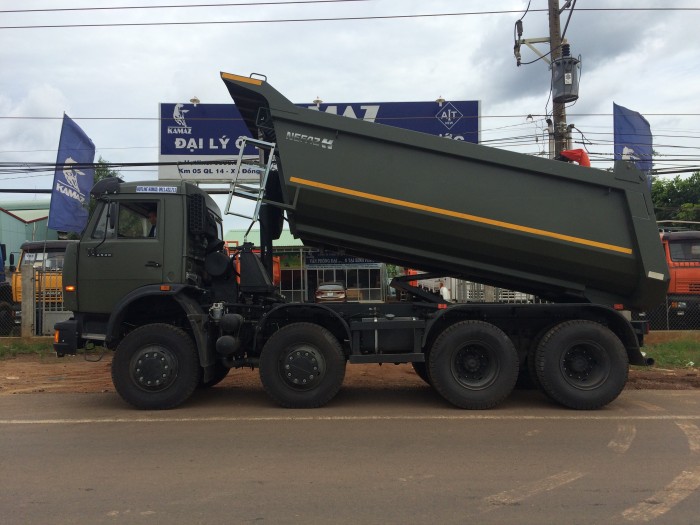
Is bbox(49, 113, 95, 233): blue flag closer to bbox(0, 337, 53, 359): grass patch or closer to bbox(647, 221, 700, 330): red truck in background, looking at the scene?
bbox(0, 337, 53, 359): grass patch

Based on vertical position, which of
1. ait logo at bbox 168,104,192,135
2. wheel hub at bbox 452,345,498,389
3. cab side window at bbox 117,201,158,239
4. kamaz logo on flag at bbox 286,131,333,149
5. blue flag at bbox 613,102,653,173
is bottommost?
wheel hub at bbox 452,345,498,389

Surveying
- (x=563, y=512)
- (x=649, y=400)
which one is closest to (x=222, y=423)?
(x=563, y=512)

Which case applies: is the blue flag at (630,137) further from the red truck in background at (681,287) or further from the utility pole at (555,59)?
the utility pole at (555,59)

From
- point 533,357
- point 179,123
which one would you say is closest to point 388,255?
point 533,357

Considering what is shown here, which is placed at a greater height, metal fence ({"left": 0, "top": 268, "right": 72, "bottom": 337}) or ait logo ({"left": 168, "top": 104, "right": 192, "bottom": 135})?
ait logo ({"left": 168, "top": 104, "right": 192, "bottom": 135})

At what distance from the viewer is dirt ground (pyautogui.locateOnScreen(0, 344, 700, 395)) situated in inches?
341

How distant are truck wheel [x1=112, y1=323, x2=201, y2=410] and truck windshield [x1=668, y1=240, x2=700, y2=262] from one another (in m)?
11.8

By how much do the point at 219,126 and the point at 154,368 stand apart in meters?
12.9

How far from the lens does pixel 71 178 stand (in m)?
15.3

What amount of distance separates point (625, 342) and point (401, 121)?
13010mm

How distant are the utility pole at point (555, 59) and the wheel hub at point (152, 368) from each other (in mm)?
10314

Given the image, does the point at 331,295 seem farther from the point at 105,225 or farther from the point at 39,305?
the point at 105,225

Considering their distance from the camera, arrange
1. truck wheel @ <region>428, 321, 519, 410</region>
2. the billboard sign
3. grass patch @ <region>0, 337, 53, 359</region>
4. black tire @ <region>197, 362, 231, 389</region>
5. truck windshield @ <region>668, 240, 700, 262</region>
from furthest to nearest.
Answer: the billboard sign → truck windshield @ <region>668, 240, 700, 262</region> → grass patch @ <region>0, 337, 53, 359</region> → black tire @ <region>197, 362, 231, 389</region> → truck wheel @ <region>428, 321, 519, 410</region>

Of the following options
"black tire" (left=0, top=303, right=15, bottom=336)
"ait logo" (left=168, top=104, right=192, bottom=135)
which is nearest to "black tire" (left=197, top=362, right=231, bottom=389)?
"black tire" (left=0, top=303, right=15, bottom=336)
